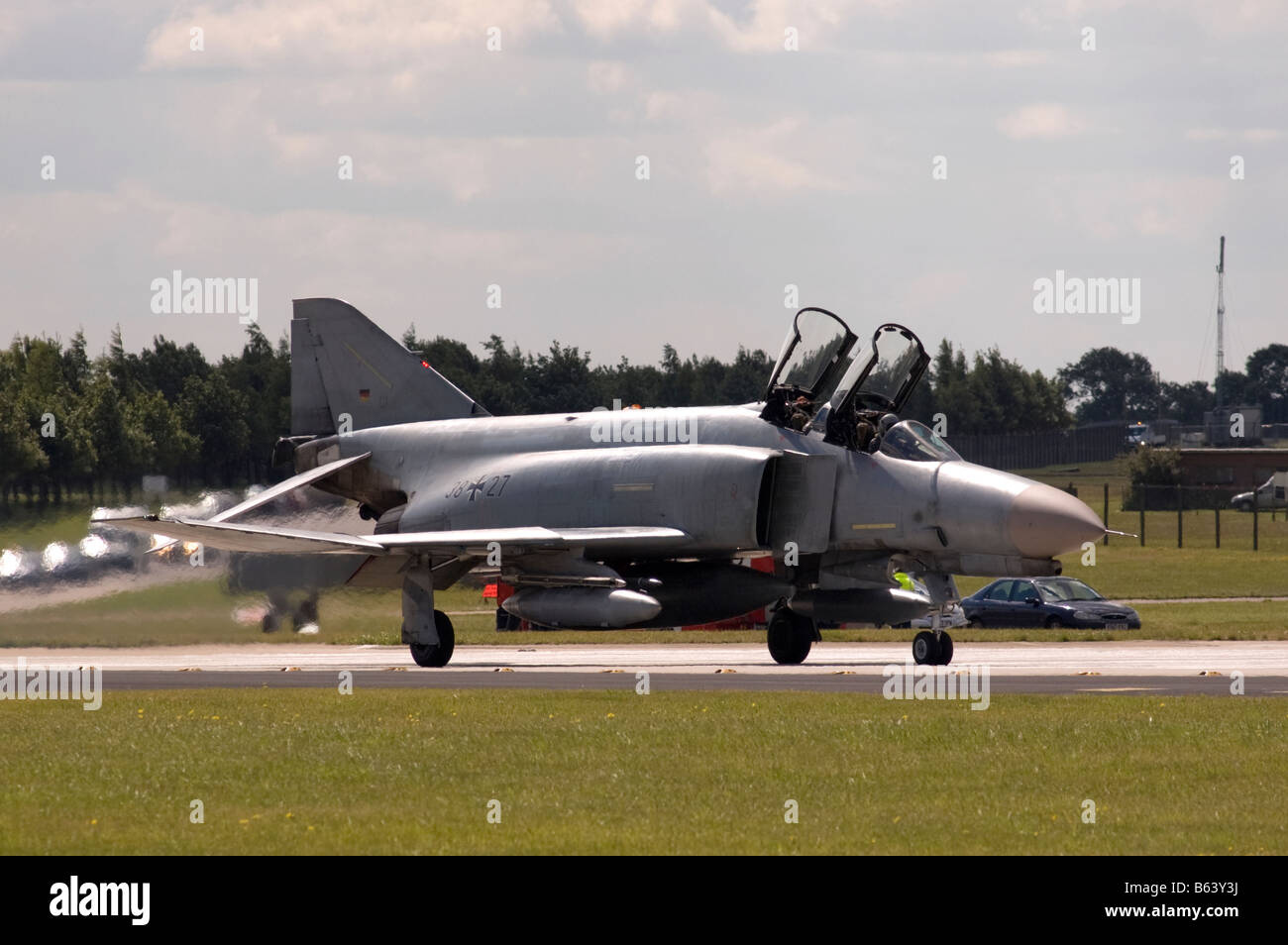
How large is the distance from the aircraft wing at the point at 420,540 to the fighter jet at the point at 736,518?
0.04 metres

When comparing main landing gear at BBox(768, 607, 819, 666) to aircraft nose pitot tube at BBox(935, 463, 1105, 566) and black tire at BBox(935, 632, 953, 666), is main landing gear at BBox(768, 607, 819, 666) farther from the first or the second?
aircraft nose pitot tube at BBox(935, 463, 1105, 566)

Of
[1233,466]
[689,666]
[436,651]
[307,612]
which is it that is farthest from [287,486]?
[1233,466]

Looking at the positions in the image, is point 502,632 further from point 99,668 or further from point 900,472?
point 900,472

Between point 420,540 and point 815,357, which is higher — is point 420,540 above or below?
below

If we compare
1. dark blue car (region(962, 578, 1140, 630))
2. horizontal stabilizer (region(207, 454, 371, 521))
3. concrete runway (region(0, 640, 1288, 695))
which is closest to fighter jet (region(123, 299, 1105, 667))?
horizontal stabilizer (region(207, 454, 371, 521))

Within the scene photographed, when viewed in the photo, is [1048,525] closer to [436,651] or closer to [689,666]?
[689,666]

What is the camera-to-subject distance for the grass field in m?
10.4

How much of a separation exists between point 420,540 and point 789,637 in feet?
17.9

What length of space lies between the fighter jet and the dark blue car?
12.1 m

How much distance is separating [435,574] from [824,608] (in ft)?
19.3

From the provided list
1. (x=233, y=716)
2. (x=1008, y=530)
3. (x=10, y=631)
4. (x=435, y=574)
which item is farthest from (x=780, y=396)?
(x=10, y=631)

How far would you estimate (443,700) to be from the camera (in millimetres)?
18531

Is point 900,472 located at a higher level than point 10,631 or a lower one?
higher

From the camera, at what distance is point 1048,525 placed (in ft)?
72.9
